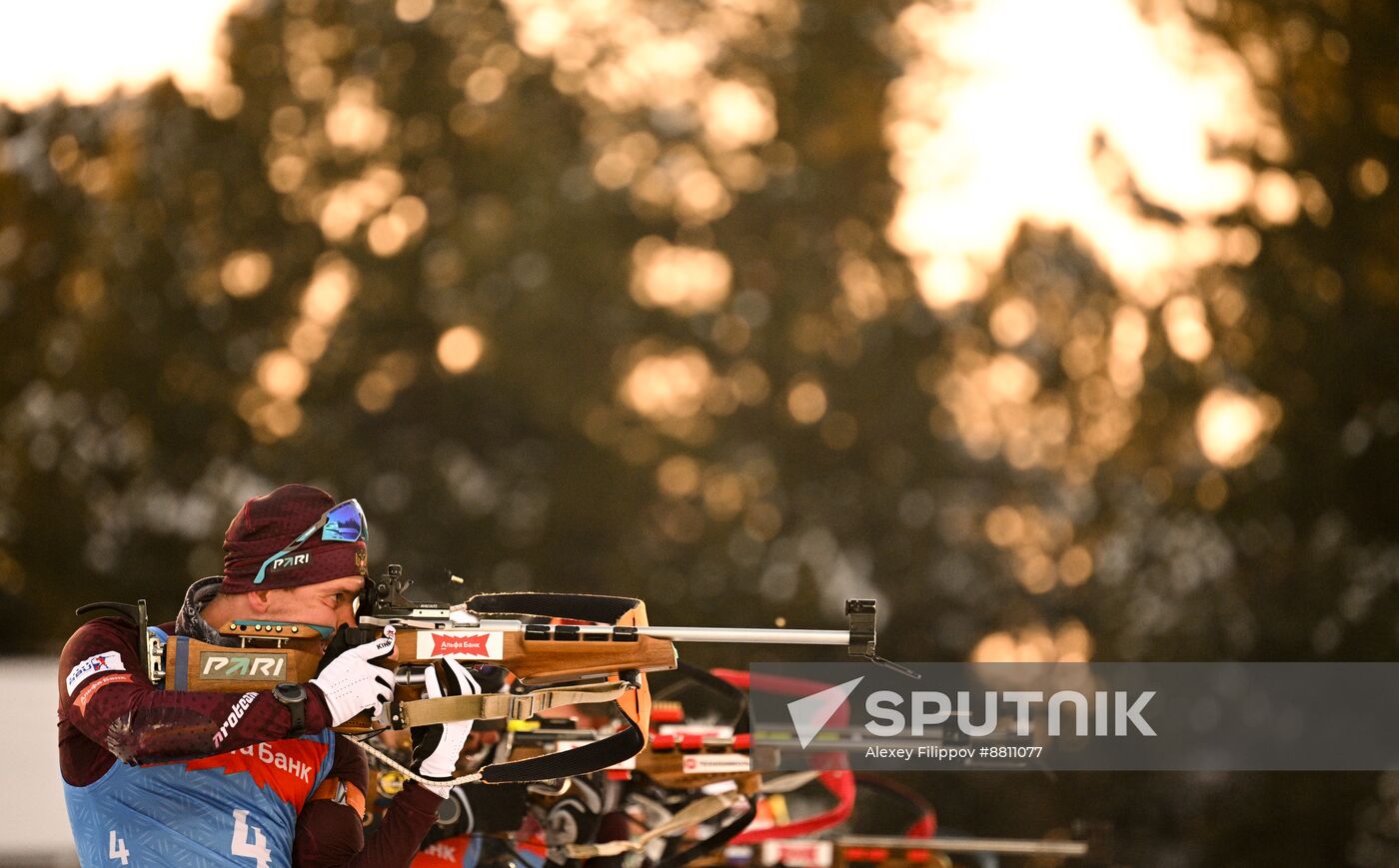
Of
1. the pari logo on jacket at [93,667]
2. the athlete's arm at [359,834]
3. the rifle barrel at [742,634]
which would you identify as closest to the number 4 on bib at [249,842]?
the athlete's arm at [359,834]

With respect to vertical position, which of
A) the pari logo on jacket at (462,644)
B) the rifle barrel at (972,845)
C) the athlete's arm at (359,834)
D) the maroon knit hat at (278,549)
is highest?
the rifle barrel at (972,845)

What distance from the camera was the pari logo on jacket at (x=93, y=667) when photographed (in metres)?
3.75

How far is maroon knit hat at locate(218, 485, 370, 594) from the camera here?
13.2 ft

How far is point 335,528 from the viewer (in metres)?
4.09

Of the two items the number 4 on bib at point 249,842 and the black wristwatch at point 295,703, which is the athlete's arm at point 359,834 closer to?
the number 4 on bib at point 249,842

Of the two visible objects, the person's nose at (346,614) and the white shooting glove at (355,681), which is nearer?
the white shooting glove at (355,681)

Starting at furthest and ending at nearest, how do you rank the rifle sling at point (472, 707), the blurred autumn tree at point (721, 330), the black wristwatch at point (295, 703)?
1. the blurred autumn tree at point (721, 330)
2. the rifle sling at point (472, 707)
3. the black wristwatch at point (295, 703)

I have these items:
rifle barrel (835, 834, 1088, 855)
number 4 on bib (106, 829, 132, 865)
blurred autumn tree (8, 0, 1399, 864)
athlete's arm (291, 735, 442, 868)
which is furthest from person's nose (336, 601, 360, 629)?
blurred autumn tree (8, 0, 1399, 864)

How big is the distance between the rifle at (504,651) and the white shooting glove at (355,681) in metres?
0.07

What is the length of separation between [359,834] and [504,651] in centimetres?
65

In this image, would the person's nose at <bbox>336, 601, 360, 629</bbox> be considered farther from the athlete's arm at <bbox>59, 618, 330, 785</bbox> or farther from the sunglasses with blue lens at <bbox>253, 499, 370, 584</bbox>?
the athlete's arm at <bbox>59, 618, 330, 785</bbox>

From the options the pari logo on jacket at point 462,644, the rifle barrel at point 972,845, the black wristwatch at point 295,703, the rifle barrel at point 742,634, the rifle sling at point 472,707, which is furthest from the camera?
the rifle barrel at point 972,845

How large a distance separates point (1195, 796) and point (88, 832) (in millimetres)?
12638

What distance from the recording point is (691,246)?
16844mm
